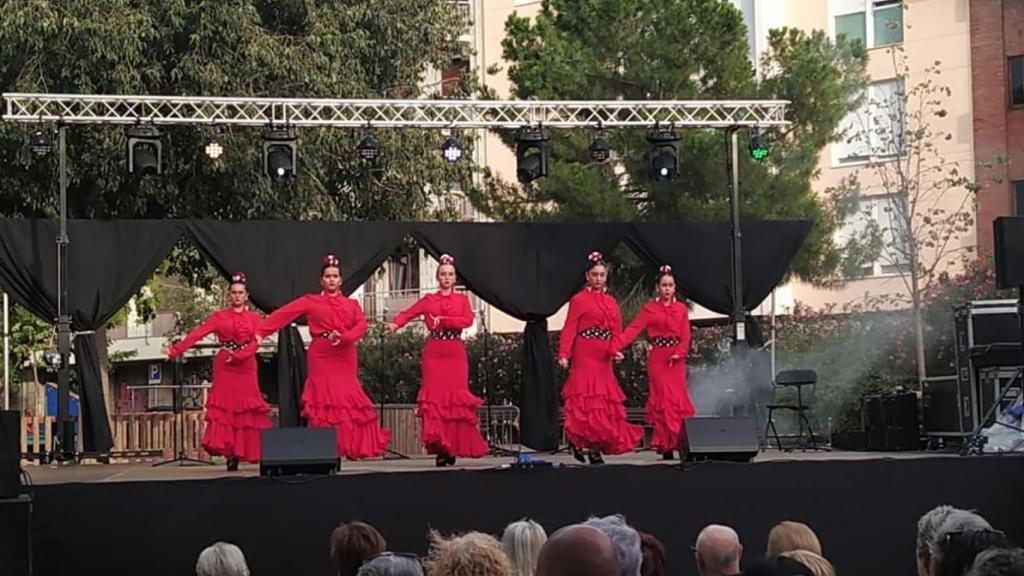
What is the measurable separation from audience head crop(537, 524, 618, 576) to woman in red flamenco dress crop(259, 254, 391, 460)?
7596 millimetres

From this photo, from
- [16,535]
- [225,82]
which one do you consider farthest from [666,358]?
[225,82]

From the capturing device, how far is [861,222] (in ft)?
68.8

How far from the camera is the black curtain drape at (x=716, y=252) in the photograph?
12.2 m

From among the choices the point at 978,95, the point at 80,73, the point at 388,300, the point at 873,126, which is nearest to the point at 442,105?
the point at 80,73

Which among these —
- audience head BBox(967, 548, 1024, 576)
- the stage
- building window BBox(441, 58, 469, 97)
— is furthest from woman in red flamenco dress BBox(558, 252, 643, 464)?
building window BBox(441, 58, 469, 97)

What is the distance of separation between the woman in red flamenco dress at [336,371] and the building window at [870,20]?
14542 millimetres

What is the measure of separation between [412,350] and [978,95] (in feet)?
32.8

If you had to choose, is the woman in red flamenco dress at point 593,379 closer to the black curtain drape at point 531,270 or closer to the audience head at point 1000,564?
the black curtain drape at point 531,270

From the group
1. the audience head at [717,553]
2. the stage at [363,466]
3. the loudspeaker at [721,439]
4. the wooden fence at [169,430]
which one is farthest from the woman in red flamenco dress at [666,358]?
the audience head at [717,553]

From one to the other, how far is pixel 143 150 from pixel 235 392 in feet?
7.02

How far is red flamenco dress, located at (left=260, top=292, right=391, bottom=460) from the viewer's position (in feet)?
34.0

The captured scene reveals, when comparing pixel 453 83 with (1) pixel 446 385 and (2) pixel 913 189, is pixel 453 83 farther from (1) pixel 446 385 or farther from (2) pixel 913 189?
(1) pixel 446 385

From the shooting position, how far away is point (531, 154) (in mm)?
11797

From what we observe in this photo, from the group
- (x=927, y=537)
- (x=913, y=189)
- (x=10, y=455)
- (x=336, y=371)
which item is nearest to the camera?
(x=927, y=537)
